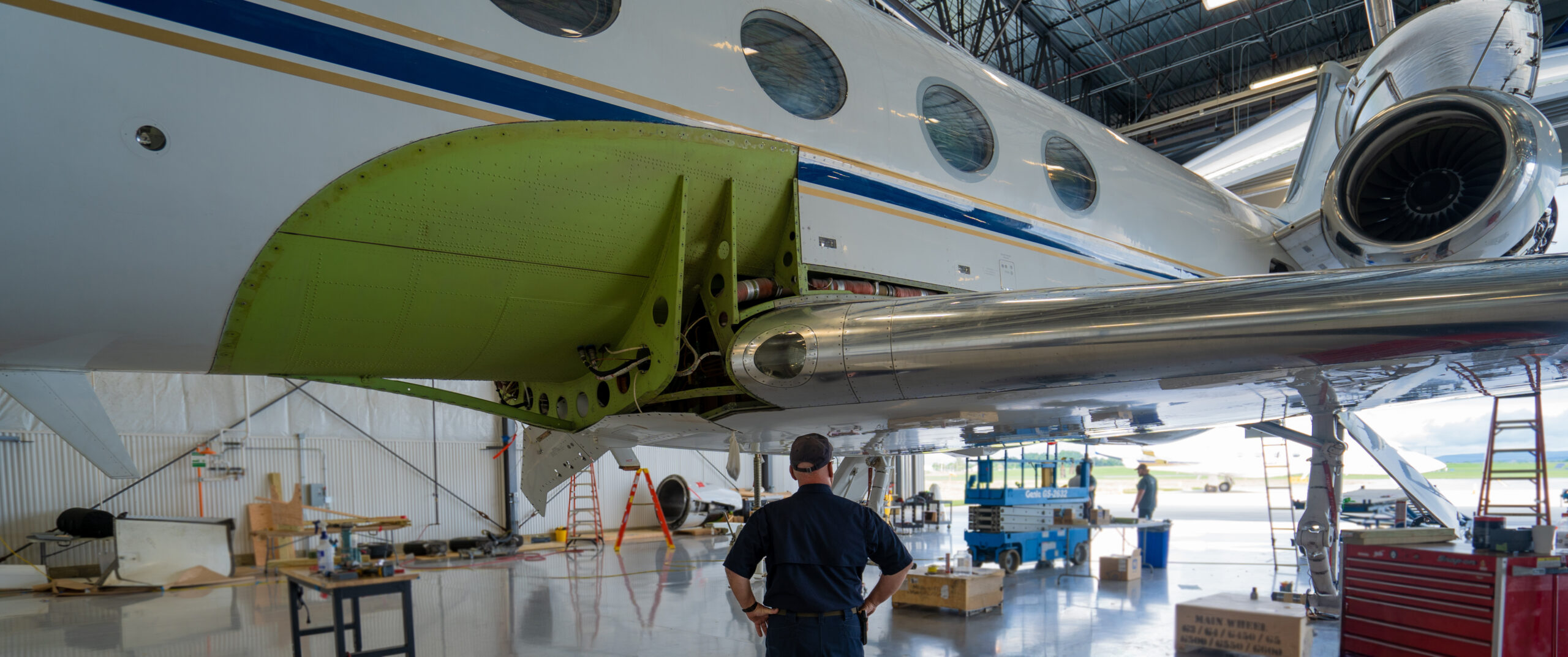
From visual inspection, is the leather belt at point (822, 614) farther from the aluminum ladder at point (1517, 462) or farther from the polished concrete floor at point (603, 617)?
the polished concrete floor at point (603, 617)

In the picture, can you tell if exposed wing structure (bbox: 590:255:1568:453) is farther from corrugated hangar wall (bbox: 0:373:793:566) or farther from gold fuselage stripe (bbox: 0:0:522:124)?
corrugated hangar wall (bbox: 0:373:793:566)

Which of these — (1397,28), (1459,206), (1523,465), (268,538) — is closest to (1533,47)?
(1397,28)

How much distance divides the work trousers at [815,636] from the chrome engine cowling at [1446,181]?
21.2 feet

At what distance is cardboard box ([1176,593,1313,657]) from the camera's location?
695 cm

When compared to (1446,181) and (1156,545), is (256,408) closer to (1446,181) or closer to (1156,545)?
(1156,545)

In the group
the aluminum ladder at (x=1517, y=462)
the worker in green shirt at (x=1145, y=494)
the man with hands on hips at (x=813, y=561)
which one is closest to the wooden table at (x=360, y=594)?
the man with hands on hips at (x=813, y=561)

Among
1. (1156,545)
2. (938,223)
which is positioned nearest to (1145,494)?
(1156,545)

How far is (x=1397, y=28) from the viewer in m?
8.92

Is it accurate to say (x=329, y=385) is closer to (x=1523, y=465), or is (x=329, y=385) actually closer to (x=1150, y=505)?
(x=1150, y=505)

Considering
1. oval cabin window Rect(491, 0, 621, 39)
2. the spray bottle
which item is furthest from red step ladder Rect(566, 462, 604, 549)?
oval cabin window Rect(491, 0, 621, 39)

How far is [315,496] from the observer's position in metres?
18.0

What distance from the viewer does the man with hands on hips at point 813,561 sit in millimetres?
3467

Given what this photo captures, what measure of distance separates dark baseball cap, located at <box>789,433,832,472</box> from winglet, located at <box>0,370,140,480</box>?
2.83m

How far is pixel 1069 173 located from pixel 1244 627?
13.1ft
